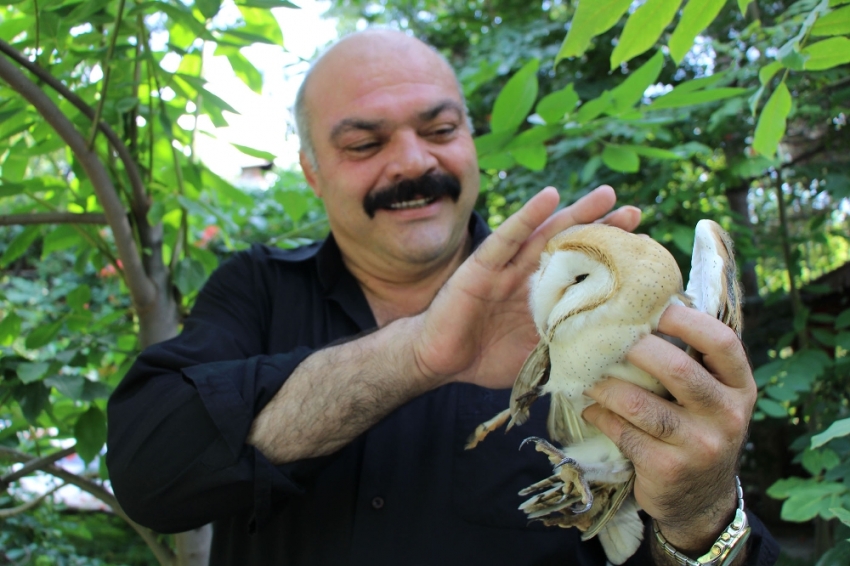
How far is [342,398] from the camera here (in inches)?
44.8

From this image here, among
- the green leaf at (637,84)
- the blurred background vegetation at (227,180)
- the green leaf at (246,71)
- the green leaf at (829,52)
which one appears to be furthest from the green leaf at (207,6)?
the green leaf at (829,52)

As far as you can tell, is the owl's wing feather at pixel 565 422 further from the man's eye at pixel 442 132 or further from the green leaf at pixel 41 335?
the green leaf at pixel 41 335

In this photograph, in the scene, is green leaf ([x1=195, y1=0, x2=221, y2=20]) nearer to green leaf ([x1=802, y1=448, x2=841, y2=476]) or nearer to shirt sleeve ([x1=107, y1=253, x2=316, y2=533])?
shirt sleeve ([x1=107, y1=253, x2=316, y2=533])

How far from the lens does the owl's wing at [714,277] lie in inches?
34.4

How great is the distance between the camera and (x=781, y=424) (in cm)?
340

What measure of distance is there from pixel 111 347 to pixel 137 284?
173mm

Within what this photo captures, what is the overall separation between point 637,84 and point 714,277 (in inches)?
30.2

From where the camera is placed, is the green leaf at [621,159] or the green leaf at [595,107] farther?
the green leaf at [621,159]

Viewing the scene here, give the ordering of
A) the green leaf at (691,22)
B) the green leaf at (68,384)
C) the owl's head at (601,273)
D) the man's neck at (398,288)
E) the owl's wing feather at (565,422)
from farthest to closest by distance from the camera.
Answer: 1. the man's neck at (398,288)
2. the green leaf at (68,384)
3. the owl's wing feather at (565,422)
4. the green leaf at (691,22)
5. the owl's head at (601,273)

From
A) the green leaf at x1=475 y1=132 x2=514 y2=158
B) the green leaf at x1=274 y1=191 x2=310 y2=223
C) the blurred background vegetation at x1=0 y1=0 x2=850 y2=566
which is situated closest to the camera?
the blurred background vegetation at x1=0 y1=0 x2=850 y2=566

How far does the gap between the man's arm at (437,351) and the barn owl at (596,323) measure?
13 centimetres

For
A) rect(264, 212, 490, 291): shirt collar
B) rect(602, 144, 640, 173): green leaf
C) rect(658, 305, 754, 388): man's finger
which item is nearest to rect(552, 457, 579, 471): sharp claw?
rect(658, 305, 754, 388): man's finger

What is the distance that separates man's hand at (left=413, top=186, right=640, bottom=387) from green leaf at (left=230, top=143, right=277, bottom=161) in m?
0.79

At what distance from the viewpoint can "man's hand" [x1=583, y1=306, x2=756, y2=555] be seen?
80 centimetres
